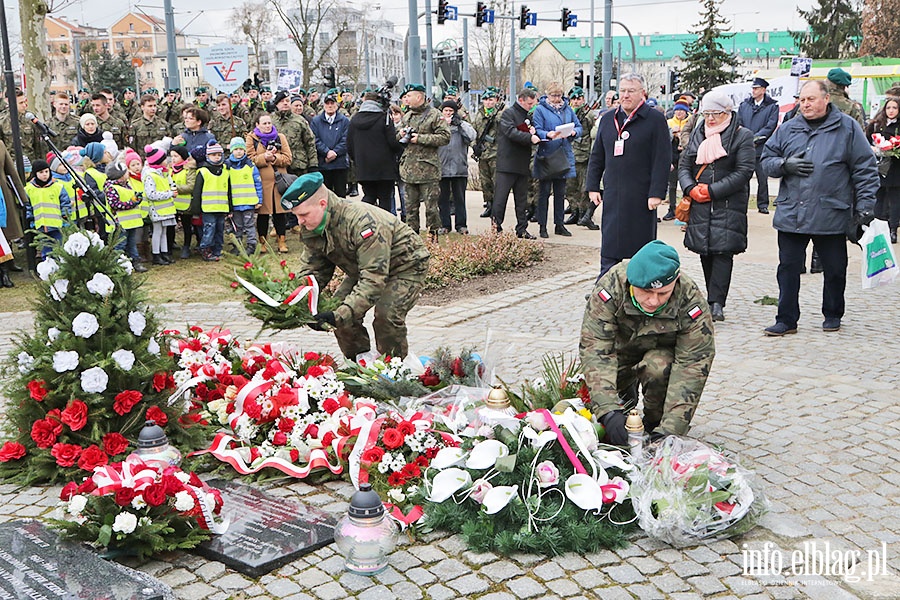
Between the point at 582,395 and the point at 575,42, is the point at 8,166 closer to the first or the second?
the point at 582,395

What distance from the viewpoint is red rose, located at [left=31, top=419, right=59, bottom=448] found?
16.2ft

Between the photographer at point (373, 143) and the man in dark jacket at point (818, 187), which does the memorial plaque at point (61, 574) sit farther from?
the photographer at point (373, 143)

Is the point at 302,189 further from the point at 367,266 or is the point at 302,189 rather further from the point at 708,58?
the point at 708,58

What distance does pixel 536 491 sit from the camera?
4.32m

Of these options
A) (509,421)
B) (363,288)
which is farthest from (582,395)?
(363,288)

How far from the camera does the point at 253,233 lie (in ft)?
39.7

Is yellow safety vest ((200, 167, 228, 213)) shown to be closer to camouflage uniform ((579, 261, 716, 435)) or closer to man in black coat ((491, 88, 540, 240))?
man in black coat ((491, 88, 540, 240))

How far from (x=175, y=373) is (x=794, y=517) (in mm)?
3828

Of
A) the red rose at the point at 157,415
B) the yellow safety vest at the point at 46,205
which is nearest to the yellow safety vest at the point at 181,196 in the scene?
the yellow safety vest at the point at 46,205

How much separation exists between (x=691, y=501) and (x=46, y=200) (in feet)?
28.9

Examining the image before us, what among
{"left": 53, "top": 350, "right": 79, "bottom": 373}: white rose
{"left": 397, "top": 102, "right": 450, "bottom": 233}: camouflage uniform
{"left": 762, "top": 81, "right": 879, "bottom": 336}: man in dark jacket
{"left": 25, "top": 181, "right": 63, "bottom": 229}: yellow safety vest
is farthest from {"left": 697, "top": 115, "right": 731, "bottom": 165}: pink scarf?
{"left": 25, "top": 181, "right": 63, "bottom": 229}: yellow safety vest

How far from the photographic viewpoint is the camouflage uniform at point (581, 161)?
1505 centimetres

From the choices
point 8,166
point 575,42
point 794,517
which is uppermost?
point 575,42

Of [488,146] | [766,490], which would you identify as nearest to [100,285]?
[766,490]
